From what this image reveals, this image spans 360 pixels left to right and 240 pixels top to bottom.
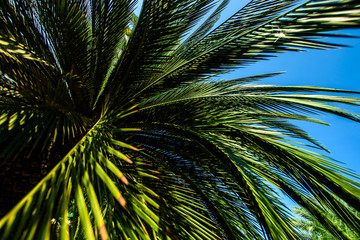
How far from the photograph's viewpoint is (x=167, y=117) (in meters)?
2.05

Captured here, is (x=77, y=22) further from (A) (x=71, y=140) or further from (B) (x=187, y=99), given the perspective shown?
(B) (x=187, y=99)

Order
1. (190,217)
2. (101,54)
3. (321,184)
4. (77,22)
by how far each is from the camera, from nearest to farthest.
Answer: (321,184), (190,217), (77,22), (101,54)

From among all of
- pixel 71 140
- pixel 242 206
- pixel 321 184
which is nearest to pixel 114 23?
pixel 71 140

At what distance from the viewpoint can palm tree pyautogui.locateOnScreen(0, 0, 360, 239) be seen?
91 centimetres

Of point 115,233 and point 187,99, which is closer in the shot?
point 115,233

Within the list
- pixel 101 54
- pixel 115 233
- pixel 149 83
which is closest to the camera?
pixel 115 233

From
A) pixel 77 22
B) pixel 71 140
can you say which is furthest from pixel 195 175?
pixel 77 22

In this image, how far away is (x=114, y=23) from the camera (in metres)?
1.78

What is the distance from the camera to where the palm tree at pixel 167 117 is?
0.91 metres

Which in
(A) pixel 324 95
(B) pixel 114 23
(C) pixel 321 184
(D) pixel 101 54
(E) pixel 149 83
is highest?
(B) pixel 114 23

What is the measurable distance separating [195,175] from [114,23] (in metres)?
1.88

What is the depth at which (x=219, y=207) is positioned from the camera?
6.62 ft

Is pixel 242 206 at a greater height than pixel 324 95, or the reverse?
pixel 324 95

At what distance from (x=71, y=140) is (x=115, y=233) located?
956mm
